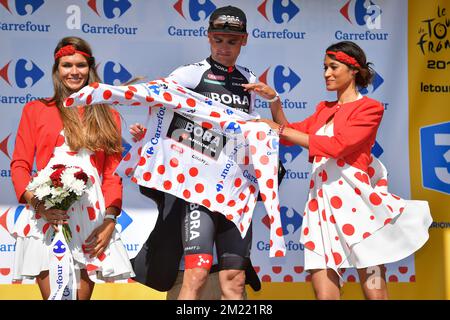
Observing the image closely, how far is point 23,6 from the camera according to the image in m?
6.04

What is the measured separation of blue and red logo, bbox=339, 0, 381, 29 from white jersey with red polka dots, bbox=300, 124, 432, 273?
1.74 meters

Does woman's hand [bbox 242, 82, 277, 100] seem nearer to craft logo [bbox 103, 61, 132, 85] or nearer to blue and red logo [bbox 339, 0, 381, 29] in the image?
craft logo [bbox 103, 61, 132, 85]

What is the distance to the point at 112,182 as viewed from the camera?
477cm

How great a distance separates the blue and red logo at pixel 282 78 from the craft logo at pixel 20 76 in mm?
1728

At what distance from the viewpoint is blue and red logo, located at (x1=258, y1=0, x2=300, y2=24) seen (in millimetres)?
6203

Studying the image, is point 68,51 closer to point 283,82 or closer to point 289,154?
point 283,82

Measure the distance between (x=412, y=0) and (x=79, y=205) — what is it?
313 centimetres

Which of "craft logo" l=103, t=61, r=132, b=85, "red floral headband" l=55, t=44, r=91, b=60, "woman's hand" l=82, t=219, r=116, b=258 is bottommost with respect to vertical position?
"woman's hand" l=82, t=219, r=116, b=258

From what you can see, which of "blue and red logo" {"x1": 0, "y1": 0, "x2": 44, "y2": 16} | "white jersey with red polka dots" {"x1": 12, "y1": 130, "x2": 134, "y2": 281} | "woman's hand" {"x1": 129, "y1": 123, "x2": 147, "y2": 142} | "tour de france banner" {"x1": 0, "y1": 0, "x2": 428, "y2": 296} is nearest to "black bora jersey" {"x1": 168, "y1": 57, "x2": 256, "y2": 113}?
"woman's hand" {"x1": 129, "y1": 123, "x2": 147, "y2": 142}

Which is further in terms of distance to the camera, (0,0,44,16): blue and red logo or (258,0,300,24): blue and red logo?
(258,0,300,24): blue and red logo

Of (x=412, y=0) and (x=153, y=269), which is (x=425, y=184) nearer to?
(x=412, y=0)

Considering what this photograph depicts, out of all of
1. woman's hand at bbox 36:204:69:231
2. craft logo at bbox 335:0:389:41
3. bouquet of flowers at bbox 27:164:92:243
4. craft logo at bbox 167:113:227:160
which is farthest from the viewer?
craft logo at bbox 335:0:389:41
